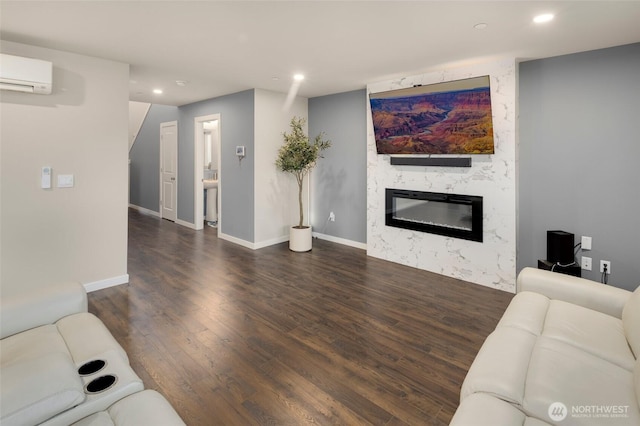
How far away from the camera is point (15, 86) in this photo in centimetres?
292

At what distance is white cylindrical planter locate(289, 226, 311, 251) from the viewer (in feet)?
16.9

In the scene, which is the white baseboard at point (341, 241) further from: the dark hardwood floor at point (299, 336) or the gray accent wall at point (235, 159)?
the gray accent wall at point (235, 159)

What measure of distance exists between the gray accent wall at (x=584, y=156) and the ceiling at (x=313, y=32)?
227 millimetres

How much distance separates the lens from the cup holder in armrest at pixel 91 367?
56.8 inches

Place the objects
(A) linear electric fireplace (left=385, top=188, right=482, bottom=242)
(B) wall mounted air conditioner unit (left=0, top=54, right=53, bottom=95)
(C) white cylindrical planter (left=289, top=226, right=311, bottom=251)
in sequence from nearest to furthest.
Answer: (B) wall mounted air conditioner unit (left=0, top=54, right=53, bottom=95)
(A) linear electric fireplace (left=385, top=188, right=482, bottom=242)
(C) white cylindrical planter (left=289, top=226, right=311, bottom=251)

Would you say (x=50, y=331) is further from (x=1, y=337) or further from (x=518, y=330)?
(x=518, y=330)

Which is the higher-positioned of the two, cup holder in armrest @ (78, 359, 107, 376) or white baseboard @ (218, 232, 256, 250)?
white baseboard @ (218, 232, 256, 250)

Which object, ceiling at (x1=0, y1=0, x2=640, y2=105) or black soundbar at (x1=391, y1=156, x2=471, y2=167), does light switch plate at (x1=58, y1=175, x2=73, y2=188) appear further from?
black soundbar at (x1=391, y1=156, x2=471, y2=167)

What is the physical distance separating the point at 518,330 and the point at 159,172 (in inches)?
304

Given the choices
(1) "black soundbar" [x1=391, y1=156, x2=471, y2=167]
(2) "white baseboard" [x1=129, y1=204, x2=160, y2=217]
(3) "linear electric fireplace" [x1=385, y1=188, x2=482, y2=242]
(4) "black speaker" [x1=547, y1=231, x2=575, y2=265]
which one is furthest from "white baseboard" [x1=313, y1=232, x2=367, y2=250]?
(2) "white baseboard" [x1=129, y1=204, x2=160, y2=217]

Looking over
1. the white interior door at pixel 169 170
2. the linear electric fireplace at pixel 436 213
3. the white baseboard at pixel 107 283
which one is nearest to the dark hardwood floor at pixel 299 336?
the white baseboard at pixel 107 283

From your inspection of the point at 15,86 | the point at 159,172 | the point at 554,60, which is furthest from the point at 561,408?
the point at 159,172

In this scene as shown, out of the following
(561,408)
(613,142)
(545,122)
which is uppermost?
(545,122)

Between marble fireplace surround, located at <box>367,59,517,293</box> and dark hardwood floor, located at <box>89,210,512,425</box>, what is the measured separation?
0.22 meters
